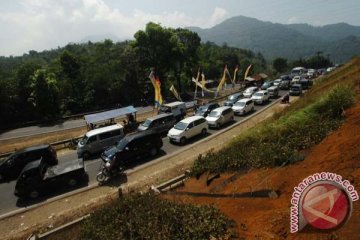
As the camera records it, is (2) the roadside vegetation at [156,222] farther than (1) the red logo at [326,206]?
Yes

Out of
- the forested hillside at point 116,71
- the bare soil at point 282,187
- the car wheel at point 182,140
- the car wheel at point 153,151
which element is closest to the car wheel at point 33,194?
the car wheel at point 153,151

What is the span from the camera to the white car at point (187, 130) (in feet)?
75.8

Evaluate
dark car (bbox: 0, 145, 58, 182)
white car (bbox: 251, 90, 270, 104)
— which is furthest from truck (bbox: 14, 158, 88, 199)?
white car (bbox: 251, 90, 270, 104)

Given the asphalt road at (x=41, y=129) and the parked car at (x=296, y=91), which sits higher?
the parked car at (x=296, y=91)

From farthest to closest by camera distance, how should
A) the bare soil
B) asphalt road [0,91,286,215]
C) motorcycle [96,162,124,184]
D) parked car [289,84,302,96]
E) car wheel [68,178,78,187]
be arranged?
parked car [289,84,302,96]
motorcycle [96,162,124,184]
car wheel [68,178,78,187]
asphalt road [0,91,286,215]
the bare soil

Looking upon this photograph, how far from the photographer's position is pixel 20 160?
65.4 feet

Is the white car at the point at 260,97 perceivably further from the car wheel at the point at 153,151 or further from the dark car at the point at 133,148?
the car wheel at the point at 153,151

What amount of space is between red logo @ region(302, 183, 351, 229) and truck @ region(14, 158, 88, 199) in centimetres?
1492

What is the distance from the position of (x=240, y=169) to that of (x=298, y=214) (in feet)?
27.7

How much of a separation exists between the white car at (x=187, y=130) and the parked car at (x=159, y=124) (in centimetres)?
199

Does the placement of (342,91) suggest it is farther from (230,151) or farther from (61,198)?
(61,198)

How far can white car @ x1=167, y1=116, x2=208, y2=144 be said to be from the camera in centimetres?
2310

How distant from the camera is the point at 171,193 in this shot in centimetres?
1343

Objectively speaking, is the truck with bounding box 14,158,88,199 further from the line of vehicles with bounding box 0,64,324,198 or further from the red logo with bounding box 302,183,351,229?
the red logo with bounding box 302,183,351,229
